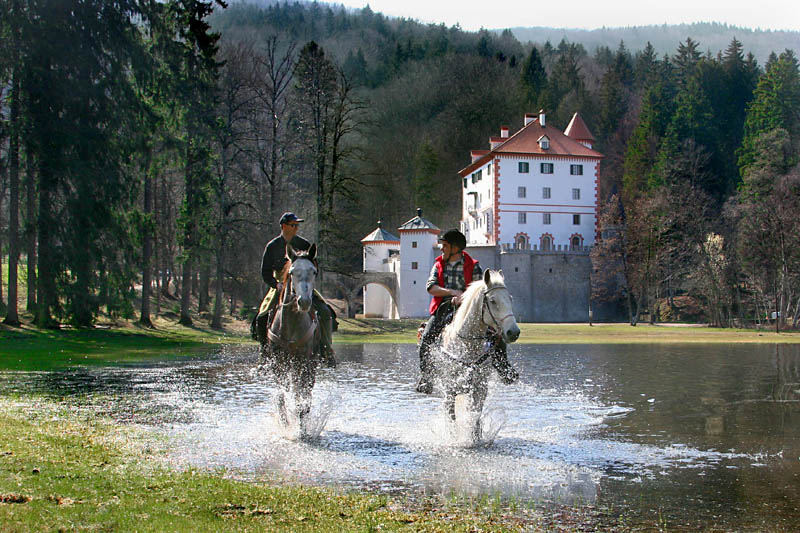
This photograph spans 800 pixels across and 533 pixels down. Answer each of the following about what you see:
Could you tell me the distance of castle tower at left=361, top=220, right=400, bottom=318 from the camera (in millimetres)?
74812

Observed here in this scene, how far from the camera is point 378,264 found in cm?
7519

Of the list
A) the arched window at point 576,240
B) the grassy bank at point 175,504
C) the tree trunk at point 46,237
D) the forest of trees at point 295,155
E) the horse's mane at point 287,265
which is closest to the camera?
the grassy bank at point 175,504

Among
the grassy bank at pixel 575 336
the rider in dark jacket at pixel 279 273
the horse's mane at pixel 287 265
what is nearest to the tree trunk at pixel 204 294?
the grassy bank at pixel 575 336

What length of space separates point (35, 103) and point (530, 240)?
56.2m

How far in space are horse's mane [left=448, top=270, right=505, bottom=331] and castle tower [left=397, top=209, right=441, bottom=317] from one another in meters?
58.5

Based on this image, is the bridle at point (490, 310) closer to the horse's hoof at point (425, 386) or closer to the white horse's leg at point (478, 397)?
the white horse's leg at point (478, 397)

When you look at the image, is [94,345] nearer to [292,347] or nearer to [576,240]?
[292,347]

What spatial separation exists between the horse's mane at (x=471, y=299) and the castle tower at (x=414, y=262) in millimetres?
58507

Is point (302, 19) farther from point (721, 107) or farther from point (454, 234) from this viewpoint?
point (454, 234)

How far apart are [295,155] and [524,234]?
3518cm

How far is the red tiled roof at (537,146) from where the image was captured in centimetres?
7950

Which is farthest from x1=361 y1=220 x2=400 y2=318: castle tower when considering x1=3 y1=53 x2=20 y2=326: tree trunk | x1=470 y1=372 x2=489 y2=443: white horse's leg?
x1=470 y1=372 x2=489 y2=443: white horse's leg

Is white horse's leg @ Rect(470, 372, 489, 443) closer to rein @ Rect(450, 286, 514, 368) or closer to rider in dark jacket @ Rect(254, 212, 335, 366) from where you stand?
rein @ Rect(450, 286, 514, 368)

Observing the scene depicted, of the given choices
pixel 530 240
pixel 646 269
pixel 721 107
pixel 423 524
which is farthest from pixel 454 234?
pixel 721 107
